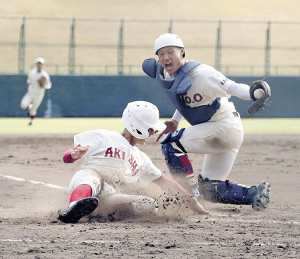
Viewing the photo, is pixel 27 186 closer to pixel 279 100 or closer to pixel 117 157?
pixel 117 157

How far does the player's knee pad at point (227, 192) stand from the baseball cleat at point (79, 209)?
1.87m

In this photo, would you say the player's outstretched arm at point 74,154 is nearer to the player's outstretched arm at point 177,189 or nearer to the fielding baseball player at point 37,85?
the player's outstretched arm at point 177,189

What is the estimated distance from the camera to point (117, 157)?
258 inches

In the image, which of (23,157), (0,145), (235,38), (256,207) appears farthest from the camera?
(235,38)

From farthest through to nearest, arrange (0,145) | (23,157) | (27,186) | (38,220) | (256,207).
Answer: (0,145), (23,157), (27,186), (256,207), (38,220)

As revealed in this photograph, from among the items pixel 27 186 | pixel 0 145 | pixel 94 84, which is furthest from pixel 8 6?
pixel 27 186

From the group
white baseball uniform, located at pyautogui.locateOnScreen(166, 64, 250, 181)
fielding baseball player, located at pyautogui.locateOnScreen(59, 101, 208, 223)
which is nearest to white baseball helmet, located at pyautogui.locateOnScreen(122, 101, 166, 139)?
fielding baseball player, located at pyautogui.locateOnScreen(59, 101, 208, 223)

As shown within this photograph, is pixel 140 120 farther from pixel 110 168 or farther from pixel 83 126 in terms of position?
pixel 83 126

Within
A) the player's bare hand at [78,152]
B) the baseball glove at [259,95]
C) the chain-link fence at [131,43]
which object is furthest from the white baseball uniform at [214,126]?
the chain-link fence at [131,43]

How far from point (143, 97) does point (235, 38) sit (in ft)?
89.4

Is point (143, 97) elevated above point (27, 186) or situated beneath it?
elevated above

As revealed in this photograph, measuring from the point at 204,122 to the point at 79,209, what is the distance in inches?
81.5

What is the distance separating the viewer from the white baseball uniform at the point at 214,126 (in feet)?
23.4

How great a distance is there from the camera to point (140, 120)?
21.8 feet
